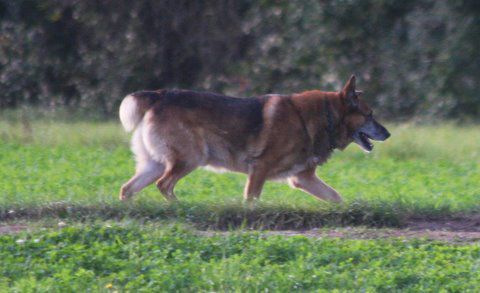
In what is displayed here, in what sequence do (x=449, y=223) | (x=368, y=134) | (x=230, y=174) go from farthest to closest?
(x=230, y=174), (x=368, y=134), (x=449, y=223)

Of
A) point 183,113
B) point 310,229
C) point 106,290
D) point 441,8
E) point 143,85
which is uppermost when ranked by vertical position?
point 441,8

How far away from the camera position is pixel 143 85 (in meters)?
21.5

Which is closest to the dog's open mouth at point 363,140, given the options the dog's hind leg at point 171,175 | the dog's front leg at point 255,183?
the dog's front leg at point 255,183

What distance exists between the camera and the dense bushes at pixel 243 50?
19.1 meters

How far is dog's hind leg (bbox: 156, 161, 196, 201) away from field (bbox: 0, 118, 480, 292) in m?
0.14

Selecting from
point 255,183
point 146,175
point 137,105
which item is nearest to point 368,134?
point 255,183

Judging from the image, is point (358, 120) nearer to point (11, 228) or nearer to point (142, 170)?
point (142, 170)

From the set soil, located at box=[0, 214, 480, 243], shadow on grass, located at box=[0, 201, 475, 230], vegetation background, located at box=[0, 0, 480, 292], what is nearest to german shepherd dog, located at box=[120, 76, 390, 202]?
vegetation background, located at box=[0, 0, 480, 292]

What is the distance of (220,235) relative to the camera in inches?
284

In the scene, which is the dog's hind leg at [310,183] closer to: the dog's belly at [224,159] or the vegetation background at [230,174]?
the vegetation background at [230,174]

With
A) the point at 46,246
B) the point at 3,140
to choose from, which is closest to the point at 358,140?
the point at 46,246

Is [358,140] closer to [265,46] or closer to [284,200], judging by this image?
[284,200]

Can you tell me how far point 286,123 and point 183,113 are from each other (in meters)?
1.04

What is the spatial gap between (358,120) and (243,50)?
11.8 meters
